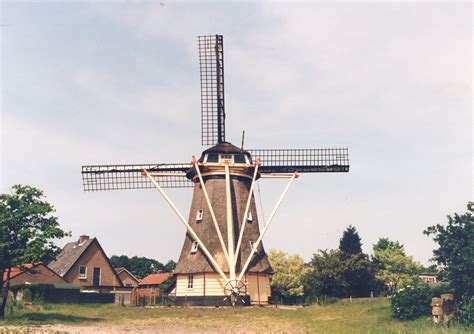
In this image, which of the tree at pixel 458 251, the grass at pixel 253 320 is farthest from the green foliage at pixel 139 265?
the tree at pixel 458 251

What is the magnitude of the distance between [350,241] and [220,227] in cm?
2096

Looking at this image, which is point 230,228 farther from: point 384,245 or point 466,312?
point 384,245

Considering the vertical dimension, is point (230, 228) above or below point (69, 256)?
above

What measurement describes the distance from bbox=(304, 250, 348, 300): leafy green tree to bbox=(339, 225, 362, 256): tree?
397 inches

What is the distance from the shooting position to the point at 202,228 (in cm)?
3662

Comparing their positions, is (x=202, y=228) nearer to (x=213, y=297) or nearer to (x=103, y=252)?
(x=213, y=297)

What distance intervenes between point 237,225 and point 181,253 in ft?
15.3

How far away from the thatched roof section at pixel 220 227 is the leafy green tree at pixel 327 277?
19.7 ft

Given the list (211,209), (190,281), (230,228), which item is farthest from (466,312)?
(190,281)

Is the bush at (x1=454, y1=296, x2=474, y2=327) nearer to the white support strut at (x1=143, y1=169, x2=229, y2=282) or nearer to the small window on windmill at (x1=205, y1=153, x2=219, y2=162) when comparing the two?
the white support strut at (x1=143, y1=169, x2=229, y2=282)

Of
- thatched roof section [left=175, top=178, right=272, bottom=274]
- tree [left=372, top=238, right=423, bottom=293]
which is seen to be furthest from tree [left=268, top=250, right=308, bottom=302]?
tree [left=372, top=238, right=423, bottom=293]

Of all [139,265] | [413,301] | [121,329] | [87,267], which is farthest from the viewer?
[139,265]

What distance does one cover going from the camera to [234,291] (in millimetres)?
32406

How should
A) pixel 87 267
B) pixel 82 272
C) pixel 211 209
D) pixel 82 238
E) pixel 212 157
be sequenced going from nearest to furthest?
pixel 211 209 → pixel 212 157 → pixel 82 272 → pixel 87 267 → pixel 82 238
